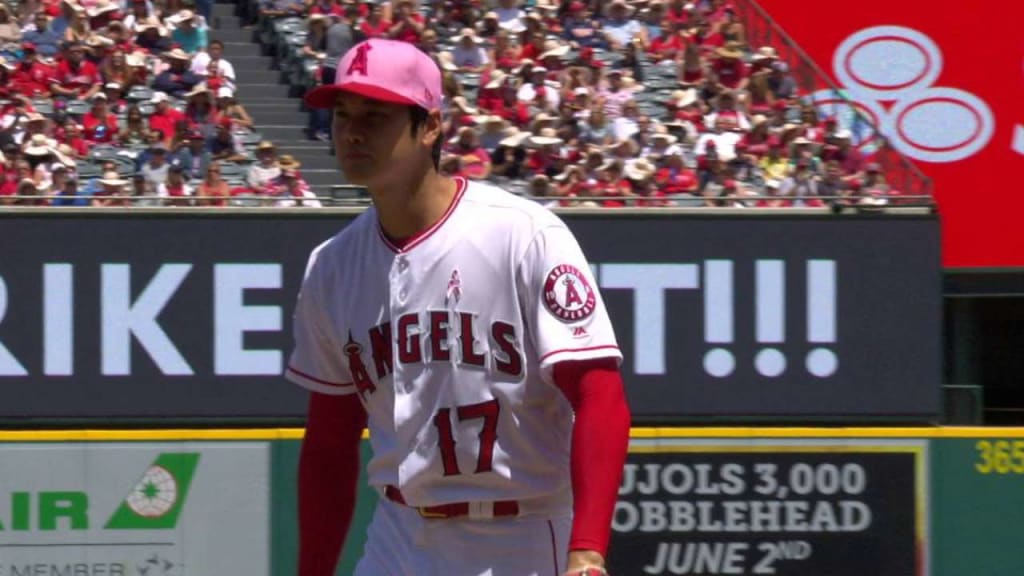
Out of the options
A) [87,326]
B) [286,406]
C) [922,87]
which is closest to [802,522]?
[286,406]

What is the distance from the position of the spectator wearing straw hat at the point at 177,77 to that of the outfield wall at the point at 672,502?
148 inches

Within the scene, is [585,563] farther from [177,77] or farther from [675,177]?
[177,77]

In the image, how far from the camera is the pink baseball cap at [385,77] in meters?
3.12

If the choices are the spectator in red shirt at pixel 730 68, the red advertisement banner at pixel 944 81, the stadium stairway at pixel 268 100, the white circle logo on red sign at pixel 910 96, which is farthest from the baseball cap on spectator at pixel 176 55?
the white circle logo on red sign at pixel 910 96

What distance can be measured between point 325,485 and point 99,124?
837 cm

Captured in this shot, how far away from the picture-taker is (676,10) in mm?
13844

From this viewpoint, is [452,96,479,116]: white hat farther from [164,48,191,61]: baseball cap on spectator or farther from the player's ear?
the player's ear

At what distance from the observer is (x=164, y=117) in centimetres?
1137

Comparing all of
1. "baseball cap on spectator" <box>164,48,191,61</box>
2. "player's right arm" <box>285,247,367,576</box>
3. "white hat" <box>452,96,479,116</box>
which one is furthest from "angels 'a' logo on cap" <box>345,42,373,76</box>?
"baseball cap on spectator" <box>164,48,191,61</box>

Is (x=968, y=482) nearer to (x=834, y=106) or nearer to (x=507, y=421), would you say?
(x=834, y=106)

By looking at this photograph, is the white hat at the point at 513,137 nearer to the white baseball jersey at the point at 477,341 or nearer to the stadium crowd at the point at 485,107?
the stadium crowd at the point at 485,107

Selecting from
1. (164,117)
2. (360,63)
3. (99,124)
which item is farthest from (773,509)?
(360,63)

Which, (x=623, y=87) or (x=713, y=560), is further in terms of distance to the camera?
(x=623, y=87)

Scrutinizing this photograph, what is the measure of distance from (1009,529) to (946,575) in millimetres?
399
